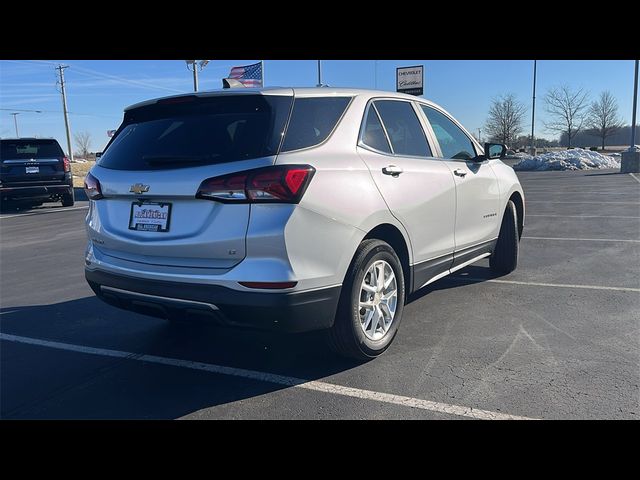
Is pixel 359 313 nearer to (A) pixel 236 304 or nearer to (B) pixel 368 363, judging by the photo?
(B) pixel 368 363

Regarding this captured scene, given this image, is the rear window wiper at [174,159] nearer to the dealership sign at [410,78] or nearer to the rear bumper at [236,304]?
the rear bumper at [236,304]

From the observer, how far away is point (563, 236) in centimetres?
855

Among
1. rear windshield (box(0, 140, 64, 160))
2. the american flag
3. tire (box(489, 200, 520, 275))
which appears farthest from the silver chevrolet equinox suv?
the american flag

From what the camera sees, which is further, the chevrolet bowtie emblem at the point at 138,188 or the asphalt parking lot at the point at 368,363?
the chevrolet bowtie emblem at the point at 138,188

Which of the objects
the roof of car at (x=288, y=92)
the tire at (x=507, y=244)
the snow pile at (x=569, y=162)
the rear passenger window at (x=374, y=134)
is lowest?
the snow pile at (x=569, y=162)

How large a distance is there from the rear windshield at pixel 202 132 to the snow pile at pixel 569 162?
30446 mm

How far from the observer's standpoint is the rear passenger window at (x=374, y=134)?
3780mm

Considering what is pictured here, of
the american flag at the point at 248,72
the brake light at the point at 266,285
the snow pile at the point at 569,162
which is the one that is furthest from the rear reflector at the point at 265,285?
the snow pile at the point at 569,162

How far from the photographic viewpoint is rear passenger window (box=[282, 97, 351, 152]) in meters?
3.22

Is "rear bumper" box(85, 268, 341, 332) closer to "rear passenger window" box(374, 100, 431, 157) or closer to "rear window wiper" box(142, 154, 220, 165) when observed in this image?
"rear window wiper" box(142, 154, 220, 165)
